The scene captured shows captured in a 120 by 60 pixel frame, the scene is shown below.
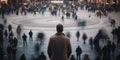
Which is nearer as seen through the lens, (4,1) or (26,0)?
(4,1)

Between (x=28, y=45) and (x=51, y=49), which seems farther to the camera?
(x=28, y=45)

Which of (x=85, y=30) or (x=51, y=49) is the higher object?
(x=51, y=49)

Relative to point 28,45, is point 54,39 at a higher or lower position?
higher

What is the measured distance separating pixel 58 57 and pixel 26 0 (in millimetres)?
77322

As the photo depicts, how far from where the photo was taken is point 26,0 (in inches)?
3177

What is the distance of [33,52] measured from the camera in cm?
2055

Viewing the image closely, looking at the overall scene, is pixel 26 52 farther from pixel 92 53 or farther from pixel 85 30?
pixel 85 30

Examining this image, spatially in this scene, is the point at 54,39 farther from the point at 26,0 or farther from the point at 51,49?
the point at 26,0

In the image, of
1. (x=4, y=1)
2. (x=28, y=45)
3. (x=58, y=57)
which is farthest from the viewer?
(x=4, y=1)

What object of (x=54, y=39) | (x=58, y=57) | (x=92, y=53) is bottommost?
(x=92, y=53)

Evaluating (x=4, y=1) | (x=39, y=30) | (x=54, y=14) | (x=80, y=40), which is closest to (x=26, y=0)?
(x=4, y=1)

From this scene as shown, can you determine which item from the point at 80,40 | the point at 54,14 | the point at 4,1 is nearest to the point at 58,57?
the point at 80,40

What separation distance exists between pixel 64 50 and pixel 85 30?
91.2 ft

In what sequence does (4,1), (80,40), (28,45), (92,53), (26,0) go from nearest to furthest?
(92,53) < (28,45) < (80,40) < (4,1) < (26,0)
